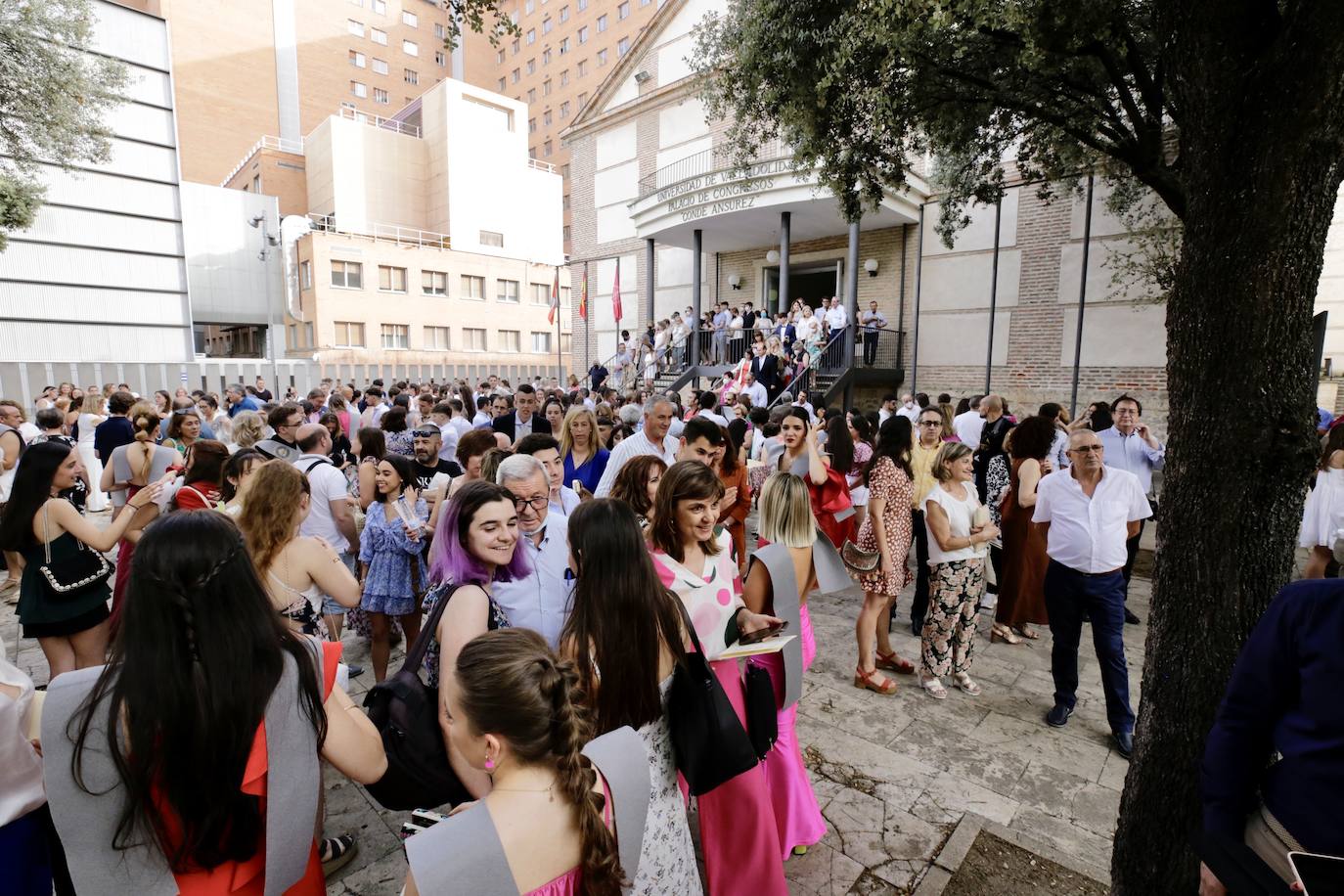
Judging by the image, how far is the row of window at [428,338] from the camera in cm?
3212

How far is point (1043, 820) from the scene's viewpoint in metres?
2.99

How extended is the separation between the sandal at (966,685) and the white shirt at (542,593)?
315 cm

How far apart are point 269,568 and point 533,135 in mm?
56250

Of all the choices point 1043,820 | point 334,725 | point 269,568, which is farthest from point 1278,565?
point 269,568

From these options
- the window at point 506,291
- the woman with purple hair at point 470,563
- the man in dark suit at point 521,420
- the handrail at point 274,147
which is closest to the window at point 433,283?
the window at point 506,291

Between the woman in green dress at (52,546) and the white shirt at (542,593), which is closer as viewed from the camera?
the white shirt at (542,593)

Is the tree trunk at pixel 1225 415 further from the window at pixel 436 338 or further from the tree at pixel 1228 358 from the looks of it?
the window at pixel 436 338

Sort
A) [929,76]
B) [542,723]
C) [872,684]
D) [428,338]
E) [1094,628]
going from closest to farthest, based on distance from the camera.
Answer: [542,723]
[1094,628]
[872,684]
[929,76]
[428,338]

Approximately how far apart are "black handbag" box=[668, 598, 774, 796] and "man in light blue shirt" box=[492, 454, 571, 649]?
582mm

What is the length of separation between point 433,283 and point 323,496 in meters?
34.6

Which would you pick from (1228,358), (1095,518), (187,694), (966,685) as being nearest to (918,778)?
(966,685)

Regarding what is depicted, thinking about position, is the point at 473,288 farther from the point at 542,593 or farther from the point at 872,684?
the point at 542,593

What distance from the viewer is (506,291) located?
126 feet

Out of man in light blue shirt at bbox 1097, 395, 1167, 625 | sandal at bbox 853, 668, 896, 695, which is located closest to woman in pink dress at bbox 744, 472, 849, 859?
sandal at bbox 853, 668, 896, 695
